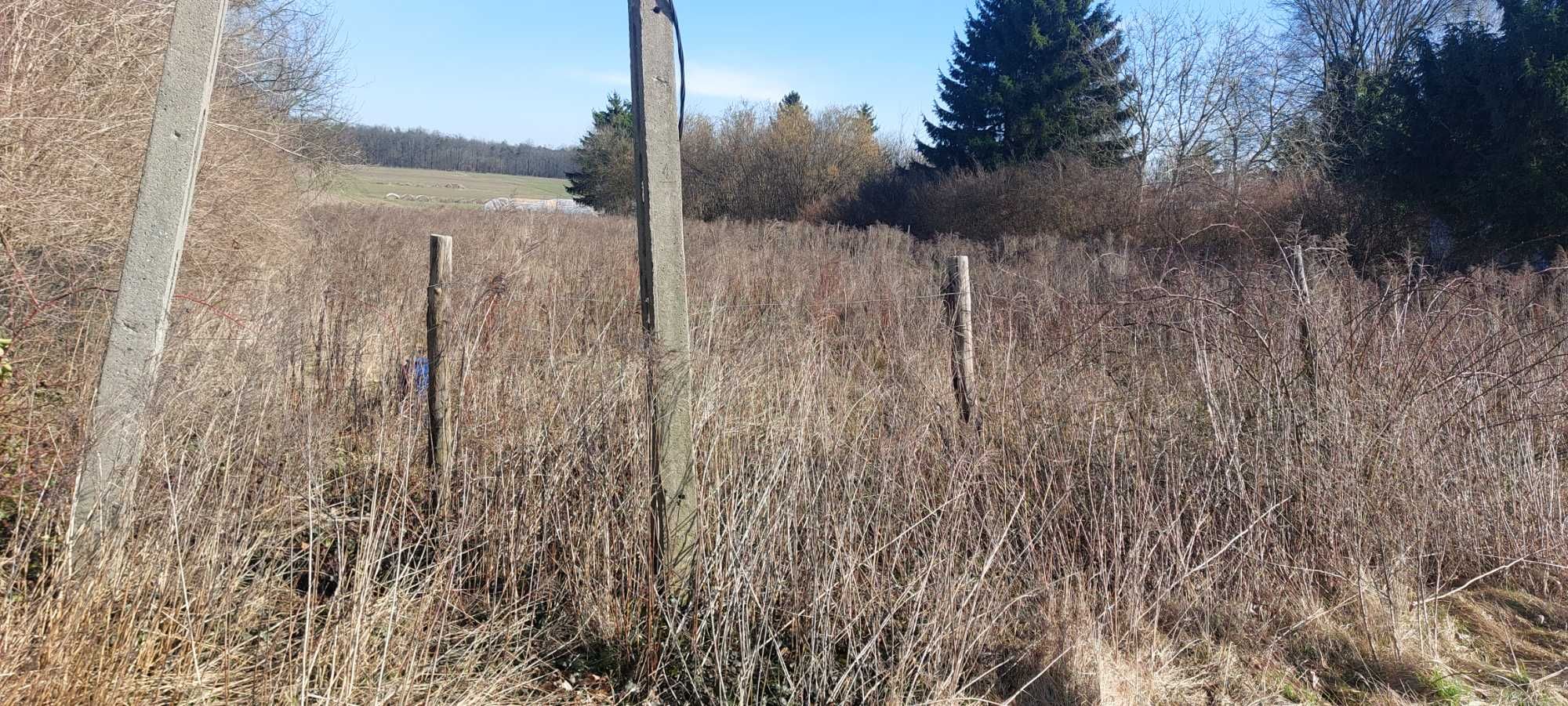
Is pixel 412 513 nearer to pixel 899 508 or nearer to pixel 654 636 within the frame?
pixel 654 636

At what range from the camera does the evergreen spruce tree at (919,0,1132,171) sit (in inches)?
903

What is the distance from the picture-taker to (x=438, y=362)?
3.59 m

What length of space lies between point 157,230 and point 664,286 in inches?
57.2

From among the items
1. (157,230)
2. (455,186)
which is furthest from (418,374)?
(455,186)

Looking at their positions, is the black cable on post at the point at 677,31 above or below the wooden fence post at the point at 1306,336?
above

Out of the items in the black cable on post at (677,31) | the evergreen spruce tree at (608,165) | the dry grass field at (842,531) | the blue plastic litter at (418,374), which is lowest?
the dry grass field at (842,531)

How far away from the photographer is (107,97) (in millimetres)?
6633

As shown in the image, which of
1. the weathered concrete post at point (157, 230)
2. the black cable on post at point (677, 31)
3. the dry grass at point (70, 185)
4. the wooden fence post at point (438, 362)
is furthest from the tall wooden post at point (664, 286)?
the dry grass at point (70, 185)

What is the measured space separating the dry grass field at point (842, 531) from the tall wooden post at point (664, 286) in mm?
101

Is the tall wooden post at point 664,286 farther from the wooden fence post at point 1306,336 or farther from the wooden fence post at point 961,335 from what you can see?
the wooden fence post at point 1306,336

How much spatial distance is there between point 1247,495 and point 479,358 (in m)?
2.91

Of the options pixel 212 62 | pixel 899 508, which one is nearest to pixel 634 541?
pixel 899 508

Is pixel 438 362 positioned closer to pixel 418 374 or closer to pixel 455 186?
pixel 418 374

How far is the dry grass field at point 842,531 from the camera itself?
92.4 inches
